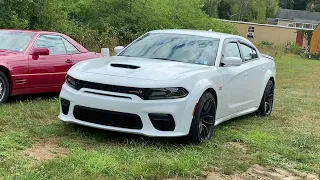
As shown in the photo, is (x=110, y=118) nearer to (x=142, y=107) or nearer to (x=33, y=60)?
(x=142, y=107)

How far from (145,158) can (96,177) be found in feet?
2.72

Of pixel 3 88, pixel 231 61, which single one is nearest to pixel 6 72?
pixel 3 88

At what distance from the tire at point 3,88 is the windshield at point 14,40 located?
0.67 m

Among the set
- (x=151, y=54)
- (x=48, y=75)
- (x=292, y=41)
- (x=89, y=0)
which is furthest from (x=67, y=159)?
(x=292, y=41)

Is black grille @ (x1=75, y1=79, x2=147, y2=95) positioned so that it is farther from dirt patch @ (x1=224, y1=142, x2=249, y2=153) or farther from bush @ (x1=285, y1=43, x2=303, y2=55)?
bush @ (x1=285, y1=43, x2=303, y2=55)

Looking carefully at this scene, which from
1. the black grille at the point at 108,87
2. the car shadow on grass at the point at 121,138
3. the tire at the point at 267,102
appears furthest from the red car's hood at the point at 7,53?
the tire at the point at 267,102

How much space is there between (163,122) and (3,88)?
3.41 metres

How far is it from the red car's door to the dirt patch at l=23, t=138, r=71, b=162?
2.83m

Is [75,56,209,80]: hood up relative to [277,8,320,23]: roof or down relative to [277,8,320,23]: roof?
up

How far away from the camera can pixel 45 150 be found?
17.2 ft

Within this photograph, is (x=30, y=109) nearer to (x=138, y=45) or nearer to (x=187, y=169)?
(x=138, y=45)

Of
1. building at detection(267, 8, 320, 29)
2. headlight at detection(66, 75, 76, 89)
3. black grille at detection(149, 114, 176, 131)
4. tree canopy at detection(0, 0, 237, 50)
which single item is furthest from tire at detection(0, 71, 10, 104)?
building at detection(267, 8, 320, 29)

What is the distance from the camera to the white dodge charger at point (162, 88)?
18.2 feet

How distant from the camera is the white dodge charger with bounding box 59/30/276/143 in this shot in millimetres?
5547
